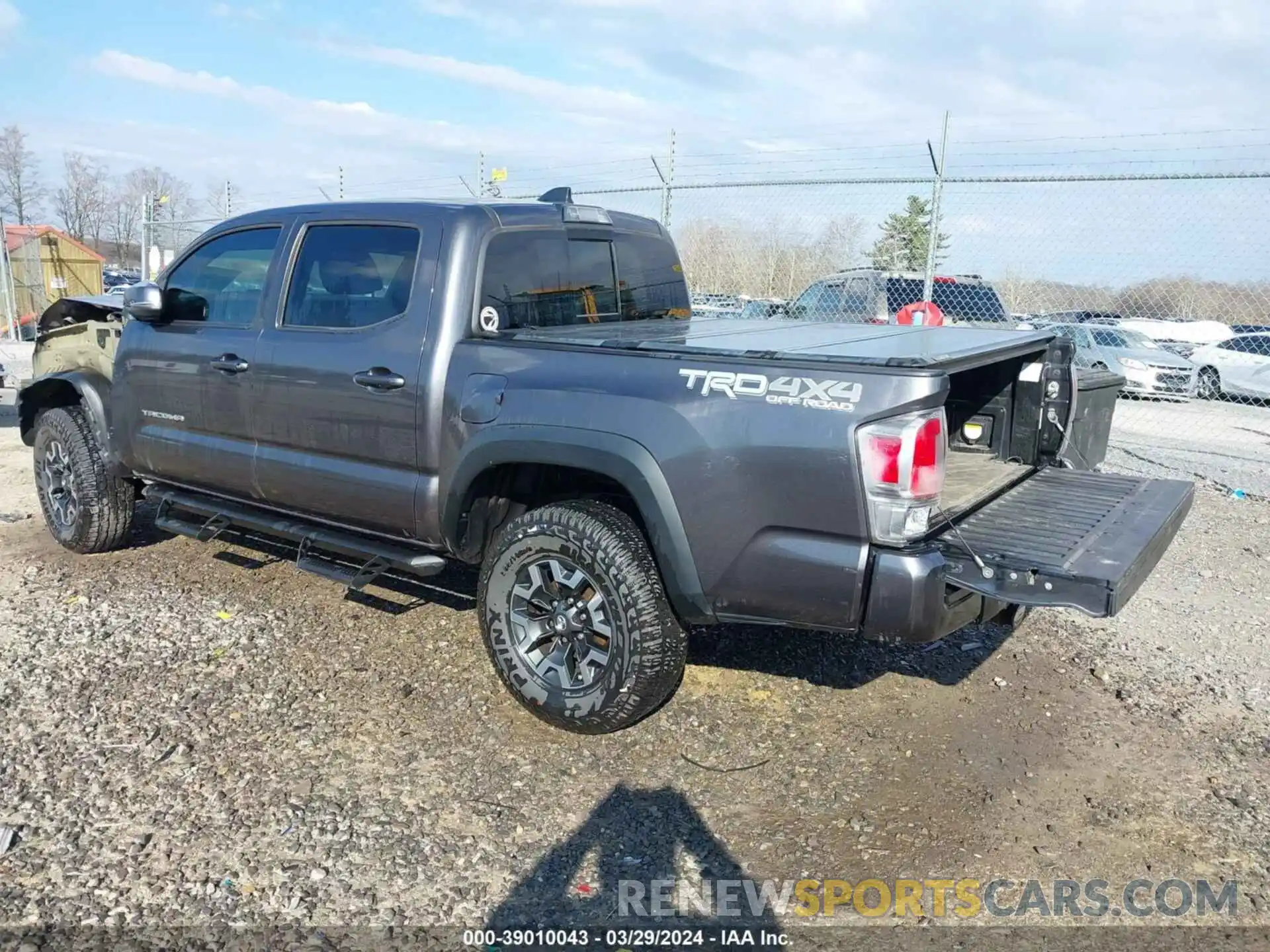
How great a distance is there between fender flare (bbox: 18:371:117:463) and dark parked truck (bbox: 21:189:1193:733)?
4cm

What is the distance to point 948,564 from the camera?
2.93m

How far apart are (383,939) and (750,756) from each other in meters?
1.49

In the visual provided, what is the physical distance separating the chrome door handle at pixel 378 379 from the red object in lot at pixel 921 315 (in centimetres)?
555

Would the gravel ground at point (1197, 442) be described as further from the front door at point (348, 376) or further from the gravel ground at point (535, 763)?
the front door at point (348, 376)

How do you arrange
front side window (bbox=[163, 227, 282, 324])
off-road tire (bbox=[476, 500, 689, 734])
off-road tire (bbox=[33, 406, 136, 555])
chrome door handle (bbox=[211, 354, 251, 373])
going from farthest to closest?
1. off-road tire (bbox=[33, 406, 136, 555])
2. front side window (bbox=[163, 227, 282, 324])
3. chrome door handle (bbox=[211, 354, 251, 373])
4. off-road tire (bbox=[476, 500, 689, 734])

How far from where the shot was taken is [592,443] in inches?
131

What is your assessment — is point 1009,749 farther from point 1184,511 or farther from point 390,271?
point 390,271

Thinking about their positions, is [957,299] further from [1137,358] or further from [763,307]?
[1137,358]

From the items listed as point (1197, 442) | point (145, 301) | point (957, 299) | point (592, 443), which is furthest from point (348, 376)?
point (1197, 442)

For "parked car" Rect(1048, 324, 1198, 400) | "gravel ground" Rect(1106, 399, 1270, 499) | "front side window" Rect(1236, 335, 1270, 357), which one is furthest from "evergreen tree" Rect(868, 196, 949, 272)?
"front side window" Rect(1236, 335, 1270, 357)

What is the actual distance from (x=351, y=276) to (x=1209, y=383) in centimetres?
1659

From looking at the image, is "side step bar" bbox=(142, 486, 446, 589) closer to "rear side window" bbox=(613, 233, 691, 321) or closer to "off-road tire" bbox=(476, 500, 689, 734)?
"off-road tire" bbox=(476, 500, 689, 734)

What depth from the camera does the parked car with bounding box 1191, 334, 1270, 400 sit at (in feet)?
52.8

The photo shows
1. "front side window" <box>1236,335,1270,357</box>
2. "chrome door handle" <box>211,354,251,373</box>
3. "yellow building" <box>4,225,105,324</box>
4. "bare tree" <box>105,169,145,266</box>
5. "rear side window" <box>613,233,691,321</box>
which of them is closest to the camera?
"chrome door handle" <box>211,354,251,373</box>
